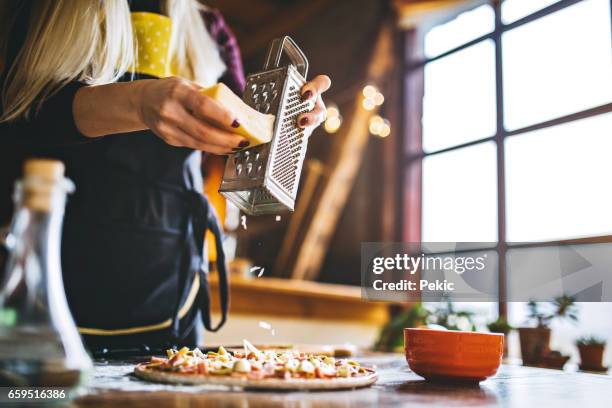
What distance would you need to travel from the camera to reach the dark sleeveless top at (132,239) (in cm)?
141

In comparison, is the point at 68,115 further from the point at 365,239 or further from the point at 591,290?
the point at 365,239

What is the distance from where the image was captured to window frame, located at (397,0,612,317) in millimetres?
3771

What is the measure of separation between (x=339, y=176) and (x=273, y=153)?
3.91 meters

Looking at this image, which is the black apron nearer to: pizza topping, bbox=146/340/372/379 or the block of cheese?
pizza topping, bbox=146/340/372/379

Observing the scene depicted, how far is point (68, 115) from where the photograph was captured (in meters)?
1.12

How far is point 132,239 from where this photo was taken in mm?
1461

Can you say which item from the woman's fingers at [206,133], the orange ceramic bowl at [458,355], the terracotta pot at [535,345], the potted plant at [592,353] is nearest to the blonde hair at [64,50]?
the woman's fingers at [206,133]

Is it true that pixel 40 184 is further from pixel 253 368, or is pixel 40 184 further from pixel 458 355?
pixel 458 355

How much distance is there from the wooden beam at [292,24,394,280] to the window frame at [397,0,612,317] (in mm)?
223

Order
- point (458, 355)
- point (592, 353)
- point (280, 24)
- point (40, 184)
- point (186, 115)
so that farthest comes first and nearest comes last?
point (280, 24) < point (592, 353) < point (458, 355) < point (186, 115) < point (40, 184)

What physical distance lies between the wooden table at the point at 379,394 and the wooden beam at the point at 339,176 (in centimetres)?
366

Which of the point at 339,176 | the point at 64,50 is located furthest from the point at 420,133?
the point at 64,50

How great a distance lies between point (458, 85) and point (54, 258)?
432 centimetres

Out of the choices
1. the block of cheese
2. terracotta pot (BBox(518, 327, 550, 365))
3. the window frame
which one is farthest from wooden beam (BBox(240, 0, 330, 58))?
the block of cheese
